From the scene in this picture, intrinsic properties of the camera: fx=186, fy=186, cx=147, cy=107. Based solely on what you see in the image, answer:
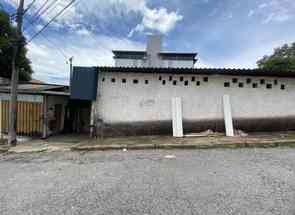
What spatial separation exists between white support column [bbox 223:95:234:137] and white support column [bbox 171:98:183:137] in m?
1.75

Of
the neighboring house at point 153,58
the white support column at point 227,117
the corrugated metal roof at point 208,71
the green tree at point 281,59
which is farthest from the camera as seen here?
the green tree at point 281,59

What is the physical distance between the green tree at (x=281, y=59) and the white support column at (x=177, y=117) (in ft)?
55.7

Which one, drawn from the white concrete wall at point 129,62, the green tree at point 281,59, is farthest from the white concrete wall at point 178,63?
the green tree at point 281,59

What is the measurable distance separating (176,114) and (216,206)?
487 cm

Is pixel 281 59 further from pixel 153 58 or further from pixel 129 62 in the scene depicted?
pixel 129 62

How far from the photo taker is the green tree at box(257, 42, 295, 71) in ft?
65.9

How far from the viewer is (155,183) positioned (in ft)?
11.2

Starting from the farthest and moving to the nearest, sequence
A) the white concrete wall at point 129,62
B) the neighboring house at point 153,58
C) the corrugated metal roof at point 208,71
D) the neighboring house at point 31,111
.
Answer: the white concrete wall at point 129,62 → the neighboring house at point 153,58 → the neighboring house at point 31,111 → the corrugated metal roof at point 208,71

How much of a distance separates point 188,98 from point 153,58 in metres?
8.76

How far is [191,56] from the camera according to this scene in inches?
722

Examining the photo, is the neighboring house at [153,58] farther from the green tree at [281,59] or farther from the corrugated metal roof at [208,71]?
the green tree at [281,59]

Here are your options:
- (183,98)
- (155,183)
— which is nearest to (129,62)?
(183,98)

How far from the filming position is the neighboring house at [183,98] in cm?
756

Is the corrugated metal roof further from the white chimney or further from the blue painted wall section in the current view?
the white chimney
